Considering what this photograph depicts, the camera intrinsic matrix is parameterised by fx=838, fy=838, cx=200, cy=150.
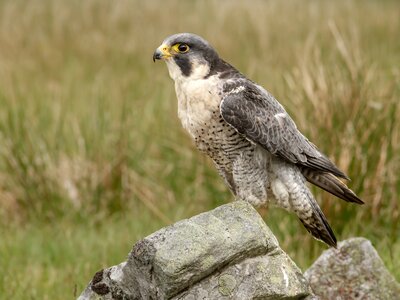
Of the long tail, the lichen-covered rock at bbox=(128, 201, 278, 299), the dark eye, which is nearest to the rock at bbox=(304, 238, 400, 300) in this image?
the long tail

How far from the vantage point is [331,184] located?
4566 mm

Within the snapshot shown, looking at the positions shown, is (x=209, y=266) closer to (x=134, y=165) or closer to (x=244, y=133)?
(x=244, y=133)

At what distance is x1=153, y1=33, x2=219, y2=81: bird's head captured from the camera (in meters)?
4.41

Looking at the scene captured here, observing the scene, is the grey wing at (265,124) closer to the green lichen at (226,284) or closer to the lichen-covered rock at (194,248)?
the lichen-covered rock at (194,248)

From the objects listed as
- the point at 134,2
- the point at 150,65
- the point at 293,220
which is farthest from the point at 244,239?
the point at 134,2

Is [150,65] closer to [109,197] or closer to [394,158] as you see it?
[109,197]

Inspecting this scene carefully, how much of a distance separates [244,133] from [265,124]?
136mm

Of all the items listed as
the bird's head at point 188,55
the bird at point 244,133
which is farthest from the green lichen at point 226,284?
the bird's head at point 188,55

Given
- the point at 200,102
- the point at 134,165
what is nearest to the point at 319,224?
the point at 200,102

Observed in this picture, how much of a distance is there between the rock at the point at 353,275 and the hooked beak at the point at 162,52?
1389mm

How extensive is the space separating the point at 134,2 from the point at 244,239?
10428 millimetres

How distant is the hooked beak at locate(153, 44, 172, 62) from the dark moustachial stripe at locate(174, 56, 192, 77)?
0.05 metres

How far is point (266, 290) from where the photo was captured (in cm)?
363

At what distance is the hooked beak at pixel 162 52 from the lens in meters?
4.36
